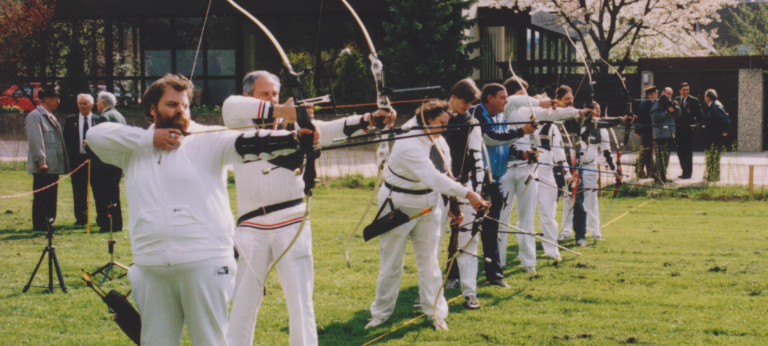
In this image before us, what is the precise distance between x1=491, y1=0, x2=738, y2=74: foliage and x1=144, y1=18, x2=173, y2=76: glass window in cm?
1083

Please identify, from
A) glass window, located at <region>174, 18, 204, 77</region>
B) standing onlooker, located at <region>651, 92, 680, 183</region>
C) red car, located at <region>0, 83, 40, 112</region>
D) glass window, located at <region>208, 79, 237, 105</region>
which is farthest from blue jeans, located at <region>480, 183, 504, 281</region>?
red car, located at <region>0, 83, 40, 112</region>

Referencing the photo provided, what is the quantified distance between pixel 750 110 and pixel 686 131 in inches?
321

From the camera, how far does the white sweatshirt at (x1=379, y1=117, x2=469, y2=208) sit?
482 centimetres

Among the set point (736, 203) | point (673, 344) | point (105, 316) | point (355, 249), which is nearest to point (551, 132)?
point (355, 249)

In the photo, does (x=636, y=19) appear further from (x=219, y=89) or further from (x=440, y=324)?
(x=440, y=324)

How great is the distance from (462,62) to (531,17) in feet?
18.2

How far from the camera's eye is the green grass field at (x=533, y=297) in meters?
5.04

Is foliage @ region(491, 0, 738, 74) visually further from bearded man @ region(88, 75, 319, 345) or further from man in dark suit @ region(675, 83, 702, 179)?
bearded man @ region(88, 75, 319, 345)

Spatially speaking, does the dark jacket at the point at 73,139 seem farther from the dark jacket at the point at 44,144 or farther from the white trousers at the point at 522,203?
the white trousers at the point at 522,203

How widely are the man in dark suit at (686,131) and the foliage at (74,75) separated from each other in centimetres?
1691

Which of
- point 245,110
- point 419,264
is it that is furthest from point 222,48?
point 245,110

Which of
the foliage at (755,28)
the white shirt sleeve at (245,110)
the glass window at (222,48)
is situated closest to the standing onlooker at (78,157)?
the white shirt sleeve at (245,110)

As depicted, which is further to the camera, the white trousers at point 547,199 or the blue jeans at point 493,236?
the white trousers at point 547,199

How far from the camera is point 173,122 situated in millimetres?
3260
